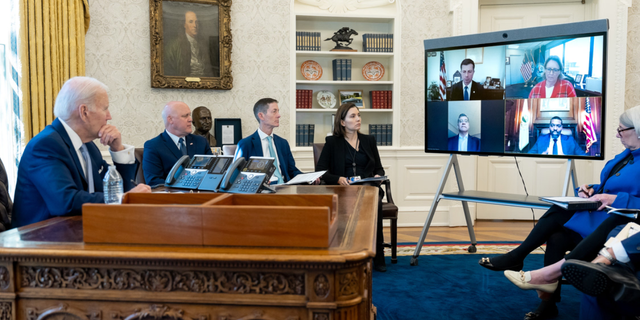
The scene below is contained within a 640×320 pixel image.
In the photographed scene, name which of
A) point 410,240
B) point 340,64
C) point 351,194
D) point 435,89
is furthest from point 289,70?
point 351,194

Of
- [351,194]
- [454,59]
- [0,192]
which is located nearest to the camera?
[0,192]

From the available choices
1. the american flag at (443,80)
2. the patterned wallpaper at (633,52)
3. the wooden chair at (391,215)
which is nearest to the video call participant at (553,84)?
the american flag at (443,80)

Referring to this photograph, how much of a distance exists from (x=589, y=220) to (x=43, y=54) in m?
4.37

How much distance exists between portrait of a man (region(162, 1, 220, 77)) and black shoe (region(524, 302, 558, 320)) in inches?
149

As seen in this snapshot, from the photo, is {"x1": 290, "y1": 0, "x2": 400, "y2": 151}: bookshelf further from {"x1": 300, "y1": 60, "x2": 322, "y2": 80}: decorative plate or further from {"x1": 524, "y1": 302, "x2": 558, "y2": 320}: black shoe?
{"x1": 524, "y1": 302, "x2": 558, "y2": 320}: black shoe

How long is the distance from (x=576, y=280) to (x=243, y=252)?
158 centimetres

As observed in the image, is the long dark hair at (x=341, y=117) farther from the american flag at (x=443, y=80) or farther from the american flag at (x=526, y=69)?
the american flag at (x=526, y=69)

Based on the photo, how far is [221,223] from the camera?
1.14m

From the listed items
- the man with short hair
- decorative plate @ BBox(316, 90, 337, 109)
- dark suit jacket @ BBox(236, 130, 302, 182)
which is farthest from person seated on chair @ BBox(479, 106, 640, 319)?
the man with short hair

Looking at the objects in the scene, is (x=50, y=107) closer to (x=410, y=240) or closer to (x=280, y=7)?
(x=280, y=7)

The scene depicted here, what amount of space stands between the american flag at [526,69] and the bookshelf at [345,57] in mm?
1971

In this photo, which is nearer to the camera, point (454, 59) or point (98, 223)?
point (98, 223)

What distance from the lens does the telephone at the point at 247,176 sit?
183cm

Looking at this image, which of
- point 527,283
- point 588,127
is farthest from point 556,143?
point 527,283
